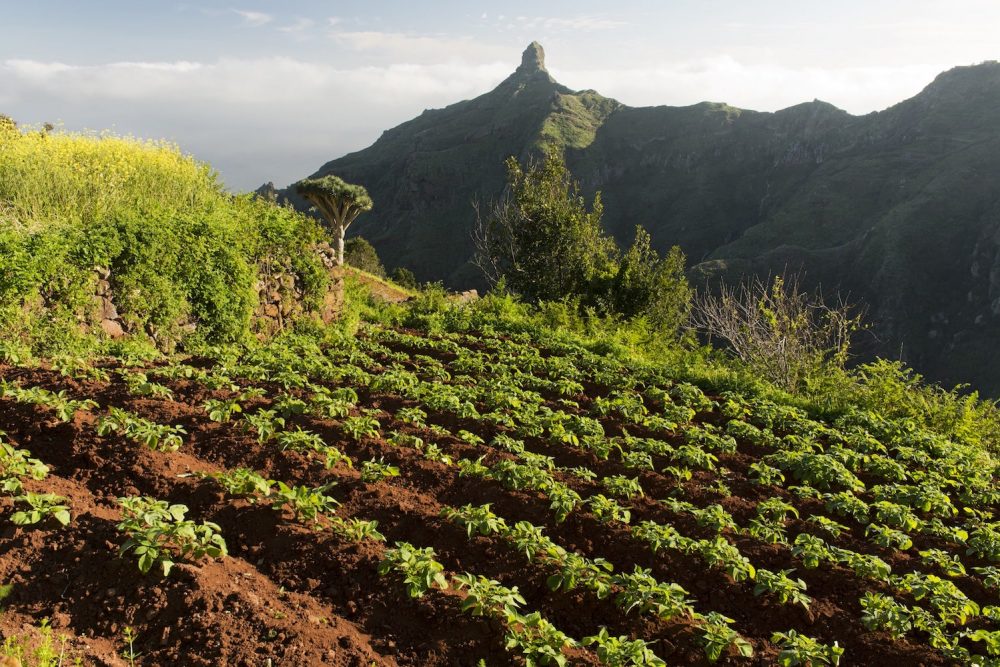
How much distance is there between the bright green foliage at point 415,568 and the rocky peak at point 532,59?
673ft

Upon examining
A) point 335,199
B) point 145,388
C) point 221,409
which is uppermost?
point 335,199

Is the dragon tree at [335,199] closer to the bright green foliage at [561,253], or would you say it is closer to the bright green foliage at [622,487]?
the bright green foliage at [561,253]

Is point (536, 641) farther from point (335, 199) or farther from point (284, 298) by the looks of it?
point (335, 199)

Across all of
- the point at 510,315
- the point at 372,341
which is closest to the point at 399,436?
the point at 372,341

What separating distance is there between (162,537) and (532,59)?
691ft

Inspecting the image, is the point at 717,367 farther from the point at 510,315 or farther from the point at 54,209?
the point at 54,209

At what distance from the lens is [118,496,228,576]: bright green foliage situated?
153 inches

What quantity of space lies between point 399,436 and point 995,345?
86247 millimetres

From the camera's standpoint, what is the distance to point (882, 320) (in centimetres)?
7994

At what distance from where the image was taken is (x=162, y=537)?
4.15m

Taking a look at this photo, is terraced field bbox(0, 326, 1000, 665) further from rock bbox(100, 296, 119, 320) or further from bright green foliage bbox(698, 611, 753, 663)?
rock bbox(100, 296, 119, 320)

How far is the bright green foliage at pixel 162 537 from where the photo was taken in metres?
3.88

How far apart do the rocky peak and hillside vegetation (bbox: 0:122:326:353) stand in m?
197

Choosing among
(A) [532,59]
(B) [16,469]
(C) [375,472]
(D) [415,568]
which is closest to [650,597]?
(D) [415,568]
